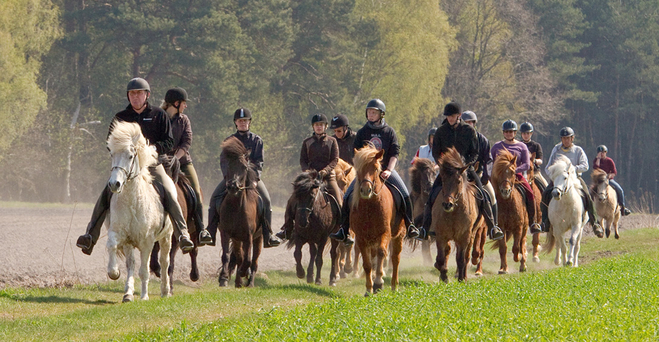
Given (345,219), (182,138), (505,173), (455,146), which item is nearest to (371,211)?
(345,219)

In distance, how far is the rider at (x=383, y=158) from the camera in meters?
13.4

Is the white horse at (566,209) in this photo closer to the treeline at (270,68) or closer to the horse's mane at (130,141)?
the horse's mane at (130,141)

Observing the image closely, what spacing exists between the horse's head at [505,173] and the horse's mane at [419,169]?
1324mm

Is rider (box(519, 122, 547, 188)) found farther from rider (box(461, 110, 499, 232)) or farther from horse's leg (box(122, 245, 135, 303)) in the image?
horse's leg (box(122, 245, 135, 303))

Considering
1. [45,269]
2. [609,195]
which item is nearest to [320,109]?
[609,195]

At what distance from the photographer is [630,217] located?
124 ft

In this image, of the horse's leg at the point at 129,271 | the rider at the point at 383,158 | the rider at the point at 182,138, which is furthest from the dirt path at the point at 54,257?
the rider at the point at 383,158

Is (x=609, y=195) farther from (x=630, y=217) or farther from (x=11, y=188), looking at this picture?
(x=11, y=188)

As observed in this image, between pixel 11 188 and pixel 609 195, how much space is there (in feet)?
97.0

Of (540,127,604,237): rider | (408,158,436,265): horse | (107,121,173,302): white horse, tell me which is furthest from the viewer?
(540,127,604,237): rider

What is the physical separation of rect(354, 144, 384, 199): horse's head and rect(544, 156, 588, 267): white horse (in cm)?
607

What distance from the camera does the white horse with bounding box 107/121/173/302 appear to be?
10.9 meters

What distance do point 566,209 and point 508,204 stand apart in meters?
1.61

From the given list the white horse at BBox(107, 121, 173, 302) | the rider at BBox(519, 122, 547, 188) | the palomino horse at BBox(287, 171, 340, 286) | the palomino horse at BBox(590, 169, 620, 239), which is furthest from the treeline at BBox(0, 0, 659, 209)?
the white horse at BBox(107, 121, 173, 302)
